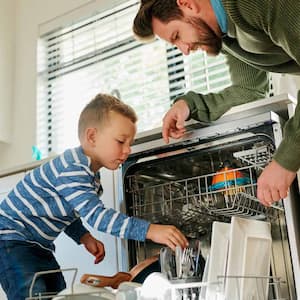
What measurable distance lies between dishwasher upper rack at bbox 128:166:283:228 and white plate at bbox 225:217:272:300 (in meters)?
0.10

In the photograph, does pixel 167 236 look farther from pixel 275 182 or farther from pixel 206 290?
pixel 275 182

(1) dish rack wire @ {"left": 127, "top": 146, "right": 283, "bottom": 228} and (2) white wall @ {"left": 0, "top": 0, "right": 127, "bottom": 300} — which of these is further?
(2) white wall @ {"left": 0, "top": 0, "right": 127, "bottom": 300}

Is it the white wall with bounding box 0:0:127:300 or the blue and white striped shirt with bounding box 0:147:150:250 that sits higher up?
the white wall with bounding box 0:0:127:300

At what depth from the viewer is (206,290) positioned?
1.06m

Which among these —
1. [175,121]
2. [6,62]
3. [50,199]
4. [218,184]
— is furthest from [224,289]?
[6,62]

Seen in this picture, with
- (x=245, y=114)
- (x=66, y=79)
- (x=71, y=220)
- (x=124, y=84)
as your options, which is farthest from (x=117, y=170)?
(x=66, y=79)

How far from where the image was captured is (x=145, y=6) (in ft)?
4.20

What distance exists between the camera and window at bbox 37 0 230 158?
95.2 inches

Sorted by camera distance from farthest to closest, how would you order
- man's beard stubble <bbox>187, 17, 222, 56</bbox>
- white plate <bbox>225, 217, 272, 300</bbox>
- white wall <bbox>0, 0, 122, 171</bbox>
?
white wall <bbox>0, 0, 122, 171</bbox> < man's beard stubble <bbox>187, 17, 222, 56</bbox> < white plate <bbox>225, 217, 272, 300</bbox>

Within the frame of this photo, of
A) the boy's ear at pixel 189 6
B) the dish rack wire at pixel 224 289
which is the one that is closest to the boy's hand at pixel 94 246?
the dish rack wire at pixel 224 289

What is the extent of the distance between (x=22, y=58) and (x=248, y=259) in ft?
6.93

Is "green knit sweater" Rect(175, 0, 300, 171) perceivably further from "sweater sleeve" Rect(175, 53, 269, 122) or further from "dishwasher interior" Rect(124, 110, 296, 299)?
"dishwasher interior" Rect(124, 110, 296, 299)

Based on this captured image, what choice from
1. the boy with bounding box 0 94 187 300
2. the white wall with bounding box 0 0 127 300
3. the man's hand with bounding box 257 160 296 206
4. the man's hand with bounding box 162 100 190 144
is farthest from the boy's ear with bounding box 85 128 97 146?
the white wall with bounding box 0 0 127 300

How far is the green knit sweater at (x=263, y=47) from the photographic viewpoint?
985 millimetres
